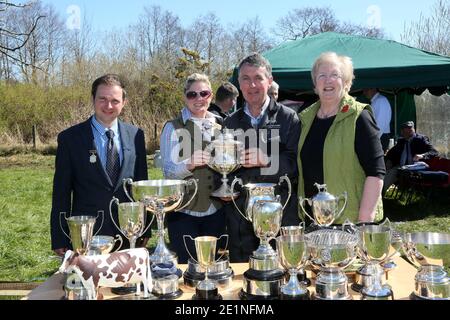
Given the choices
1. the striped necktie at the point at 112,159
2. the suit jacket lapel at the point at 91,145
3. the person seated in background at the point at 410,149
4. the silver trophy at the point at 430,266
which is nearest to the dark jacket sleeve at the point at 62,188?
the suit jacket lapel at the point at 91,145

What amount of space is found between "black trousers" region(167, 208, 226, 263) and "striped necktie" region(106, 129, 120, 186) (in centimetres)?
48

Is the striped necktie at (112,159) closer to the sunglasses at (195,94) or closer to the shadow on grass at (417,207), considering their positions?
the sunglasses at (195,94)

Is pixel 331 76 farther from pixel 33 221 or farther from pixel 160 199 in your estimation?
Result: pixel 33 221

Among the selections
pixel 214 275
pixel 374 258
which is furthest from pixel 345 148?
pixel 214 275

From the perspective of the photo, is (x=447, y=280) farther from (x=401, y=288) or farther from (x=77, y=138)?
(x=77, y=138)

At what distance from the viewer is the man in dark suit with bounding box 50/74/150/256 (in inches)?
107

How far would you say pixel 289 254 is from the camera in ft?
6.07

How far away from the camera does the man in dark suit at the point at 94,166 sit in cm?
271

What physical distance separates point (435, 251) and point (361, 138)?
0.88m

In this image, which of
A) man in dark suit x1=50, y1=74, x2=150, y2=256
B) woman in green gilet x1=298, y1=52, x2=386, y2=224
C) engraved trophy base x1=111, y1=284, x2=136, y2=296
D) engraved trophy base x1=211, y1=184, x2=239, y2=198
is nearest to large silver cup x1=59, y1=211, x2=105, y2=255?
engraved trophy base x1=111, y1=284, x2=136, y2=296

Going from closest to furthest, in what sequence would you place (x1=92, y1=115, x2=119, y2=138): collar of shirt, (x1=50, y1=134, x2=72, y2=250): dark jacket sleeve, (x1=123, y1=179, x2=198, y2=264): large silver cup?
(x1=123, y1=179, x2=198, y2=264): large silver cup → (x1=50, y1=134, x2=72, y2=250): dark jacket sleeve → (x1=92, y1=115, x2=119, y2=138): collar of shirt

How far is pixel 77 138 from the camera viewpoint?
8.98 ft

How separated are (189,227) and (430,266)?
1.52 metres

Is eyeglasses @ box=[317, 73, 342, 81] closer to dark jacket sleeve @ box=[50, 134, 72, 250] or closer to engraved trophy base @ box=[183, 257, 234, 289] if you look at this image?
engraved trophy base @ box=[183, 257, 234, 289]
